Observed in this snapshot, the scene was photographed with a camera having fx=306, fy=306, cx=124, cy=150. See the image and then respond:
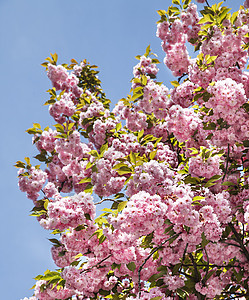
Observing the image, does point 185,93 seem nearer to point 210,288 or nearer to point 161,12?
point 161,12

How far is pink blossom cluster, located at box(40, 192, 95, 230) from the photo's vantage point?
4025 millimetres

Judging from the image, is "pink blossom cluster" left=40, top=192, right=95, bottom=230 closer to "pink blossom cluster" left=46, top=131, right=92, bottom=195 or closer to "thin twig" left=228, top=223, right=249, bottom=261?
"pink blossom cluster" left=46, top=131, right=92, bottom=195

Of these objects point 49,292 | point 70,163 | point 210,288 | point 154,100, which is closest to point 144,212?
point 210,288

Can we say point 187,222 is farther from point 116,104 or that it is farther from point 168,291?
point 116,104

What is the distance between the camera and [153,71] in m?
6.72

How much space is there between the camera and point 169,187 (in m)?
3.67

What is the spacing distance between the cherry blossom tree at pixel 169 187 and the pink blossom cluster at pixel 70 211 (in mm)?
15

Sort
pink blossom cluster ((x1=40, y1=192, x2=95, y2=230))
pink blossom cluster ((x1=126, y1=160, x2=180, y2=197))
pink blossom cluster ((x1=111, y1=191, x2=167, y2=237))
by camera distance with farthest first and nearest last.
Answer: pink blossom cluster ((x1=40, y1=192, x2=95, y2=230)) → pink blossom cluster ((x1=126, y1=160, x2=180, y2=197)) → pink blossom cluster ((x1=111, y1=191, x2=167, y2=237))

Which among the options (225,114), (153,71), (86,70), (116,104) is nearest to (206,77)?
(225,114)

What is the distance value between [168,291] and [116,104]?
535 centimetres

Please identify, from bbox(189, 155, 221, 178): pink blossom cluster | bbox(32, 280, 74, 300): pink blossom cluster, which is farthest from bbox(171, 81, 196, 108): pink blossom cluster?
bbox(32, 280, 74, 300): pink blossom cluster

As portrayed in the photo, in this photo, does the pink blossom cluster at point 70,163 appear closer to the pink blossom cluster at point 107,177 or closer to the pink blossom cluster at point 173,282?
the pink blossom cluster at point 107,177

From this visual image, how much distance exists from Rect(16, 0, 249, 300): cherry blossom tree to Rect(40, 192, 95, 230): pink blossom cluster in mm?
15

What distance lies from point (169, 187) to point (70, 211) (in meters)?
1.35
